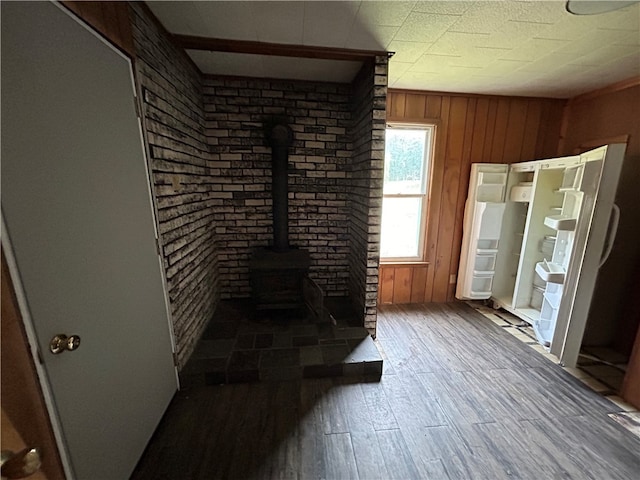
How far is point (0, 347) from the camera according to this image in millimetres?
714

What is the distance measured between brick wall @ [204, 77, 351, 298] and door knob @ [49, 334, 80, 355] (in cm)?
195

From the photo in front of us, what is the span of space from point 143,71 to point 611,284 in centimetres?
403

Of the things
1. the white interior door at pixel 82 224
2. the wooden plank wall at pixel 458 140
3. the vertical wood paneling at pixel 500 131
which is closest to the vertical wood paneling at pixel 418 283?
the wooden plank wall at pixel 458 140

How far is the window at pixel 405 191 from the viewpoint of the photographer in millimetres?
2961

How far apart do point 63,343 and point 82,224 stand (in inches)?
17.3

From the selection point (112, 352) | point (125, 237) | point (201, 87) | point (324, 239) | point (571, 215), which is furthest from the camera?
point (324, 239)

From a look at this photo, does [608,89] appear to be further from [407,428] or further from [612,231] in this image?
[407,428]

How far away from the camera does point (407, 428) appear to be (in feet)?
5.31

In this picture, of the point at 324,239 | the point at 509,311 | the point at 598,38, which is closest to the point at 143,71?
the point at 324,239

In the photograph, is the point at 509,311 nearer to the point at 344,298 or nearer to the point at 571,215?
the point at 571,215

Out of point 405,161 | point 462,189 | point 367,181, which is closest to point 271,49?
point 367,181

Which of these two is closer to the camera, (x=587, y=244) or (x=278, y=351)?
(x=587, y=244)

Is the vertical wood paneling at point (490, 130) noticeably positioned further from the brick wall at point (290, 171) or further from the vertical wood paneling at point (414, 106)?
the brick wall at point (290, 171)

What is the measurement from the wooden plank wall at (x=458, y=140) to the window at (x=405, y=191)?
0.30 feet
